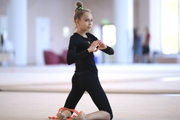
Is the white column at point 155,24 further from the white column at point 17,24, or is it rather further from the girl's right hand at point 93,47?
the girl's right hand at point 93,47

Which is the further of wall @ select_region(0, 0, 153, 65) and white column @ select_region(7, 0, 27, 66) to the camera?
wall @ select_region(0, 0, 153, 65)

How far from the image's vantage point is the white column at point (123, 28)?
2245 centimetres

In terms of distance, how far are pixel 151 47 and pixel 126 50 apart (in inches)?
151

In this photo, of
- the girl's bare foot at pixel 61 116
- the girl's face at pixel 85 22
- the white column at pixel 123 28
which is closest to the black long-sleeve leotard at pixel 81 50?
the girl's face at pixel 85 22

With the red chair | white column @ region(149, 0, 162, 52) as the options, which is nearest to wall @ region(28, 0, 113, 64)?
the red chair

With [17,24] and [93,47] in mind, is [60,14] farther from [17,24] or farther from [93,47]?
[93,47]

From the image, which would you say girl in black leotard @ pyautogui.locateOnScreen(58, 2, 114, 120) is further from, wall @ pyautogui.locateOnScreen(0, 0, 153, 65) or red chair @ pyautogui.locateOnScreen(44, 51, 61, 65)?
wall @ pyautogui.locateOnScreen(0, 0, 153, 65)

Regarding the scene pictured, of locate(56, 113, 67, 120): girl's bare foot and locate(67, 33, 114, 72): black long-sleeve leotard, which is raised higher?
locate(67, 33, 114, 72): black long-sleeve leotard

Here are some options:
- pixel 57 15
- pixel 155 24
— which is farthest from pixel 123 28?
pixel 57 15

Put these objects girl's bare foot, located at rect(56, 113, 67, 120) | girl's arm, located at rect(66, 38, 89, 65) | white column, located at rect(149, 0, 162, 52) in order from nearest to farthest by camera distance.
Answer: girl's arm, located at rect(66, 38, 89, 65) → girl's bare foot, located at rect(56, 113, 67, 120) → white column, located at rect(149, 0, 162, 52)

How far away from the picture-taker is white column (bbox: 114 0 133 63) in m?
22.5

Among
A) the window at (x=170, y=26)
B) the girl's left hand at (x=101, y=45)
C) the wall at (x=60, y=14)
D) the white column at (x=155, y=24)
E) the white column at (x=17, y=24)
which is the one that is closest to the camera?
the girl's left hand at (x=101, y=45)

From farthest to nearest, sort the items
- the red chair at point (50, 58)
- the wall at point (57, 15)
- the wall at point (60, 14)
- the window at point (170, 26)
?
the wall at point (57, 15)
the wall at point (60, 14)
the window at point (170, 26)
the red chair at point (50, 58)

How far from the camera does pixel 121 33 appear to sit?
22734 millimetres
